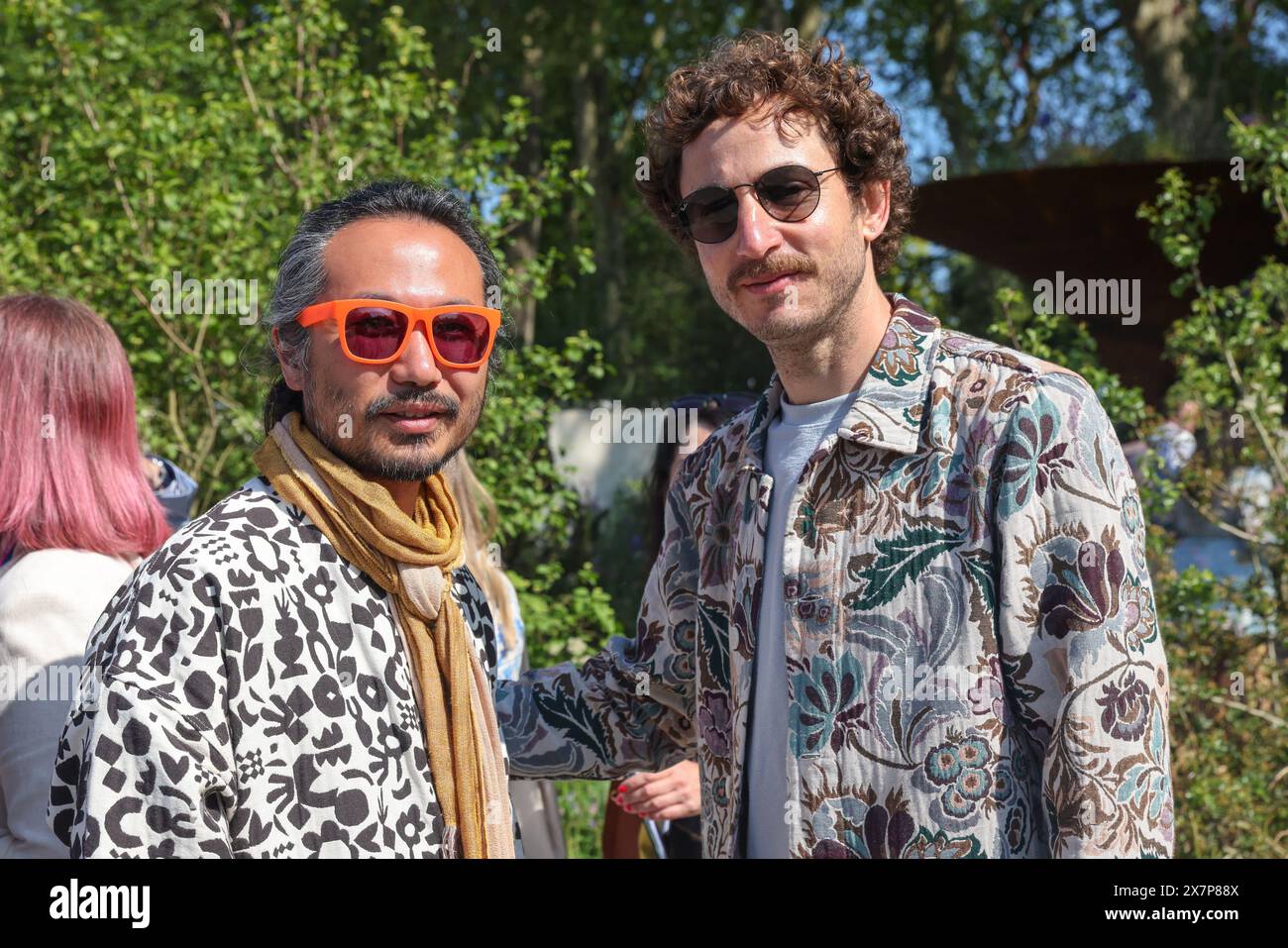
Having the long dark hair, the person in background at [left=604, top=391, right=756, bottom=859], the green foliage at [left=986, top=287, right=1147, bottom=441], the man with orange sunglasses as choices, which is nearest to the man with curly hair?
the man with orange sunglasses

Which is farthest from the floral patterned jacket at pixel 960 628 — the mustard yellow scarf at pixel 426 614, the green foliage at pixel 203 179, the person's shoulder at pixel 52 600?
the green foliage at pixel 203 179

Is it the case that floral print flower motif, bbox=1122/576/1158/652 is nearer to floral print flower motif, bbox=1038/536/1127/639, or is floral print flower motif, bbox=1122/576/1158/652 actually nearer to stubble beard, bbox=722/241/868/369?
floral print flower motif, bbox=1038/536/1127/639

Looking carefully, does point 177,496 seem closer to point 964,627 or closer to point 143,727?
point 143,727

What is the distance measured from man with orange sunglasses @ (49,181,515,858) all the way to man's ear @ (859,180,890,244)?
75 cm

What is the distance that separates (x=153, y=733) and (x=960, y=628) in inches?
48.1

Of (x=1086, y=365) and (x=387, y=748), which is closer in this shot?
(x=387, y=748)

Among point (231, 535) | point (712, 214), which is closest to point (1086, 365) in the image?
point (712, 214)

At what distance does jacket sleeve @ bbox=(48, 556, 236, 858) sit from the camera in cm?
186

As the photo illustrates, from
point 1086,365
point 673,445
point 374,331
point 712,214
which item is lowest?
A: point 374,331

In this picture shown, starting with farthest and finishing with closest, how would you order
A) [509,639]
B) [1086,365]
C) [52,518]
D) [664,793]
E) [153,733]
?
[1086,365]
[509,639]
[664,793]
[52,518]
[153,733]

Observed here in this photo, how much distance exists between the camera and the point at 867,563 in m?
2.23

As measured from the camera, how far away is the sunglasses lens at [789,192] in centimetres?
240

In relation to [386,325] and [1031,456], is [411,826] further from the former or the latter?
[1031,456]
